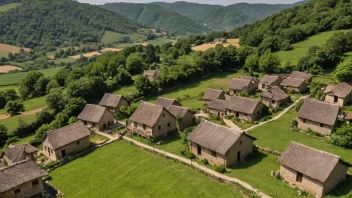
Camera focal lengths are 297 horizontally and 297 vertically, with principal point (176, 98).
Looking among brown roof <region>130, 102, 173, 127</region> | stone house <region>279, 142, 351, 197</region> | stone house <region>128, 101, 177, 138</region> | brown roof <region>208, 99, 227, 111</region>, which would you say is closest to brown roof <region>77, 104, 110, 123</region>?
stone house <region>128, 101, 177, 138</region>

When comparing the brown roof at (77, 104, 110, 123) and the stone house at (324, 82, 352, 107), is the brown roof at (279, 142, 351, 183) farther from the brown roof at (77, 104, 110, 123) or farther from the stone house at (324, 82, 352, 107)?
the brown roof at (77, 104, 110, 123)

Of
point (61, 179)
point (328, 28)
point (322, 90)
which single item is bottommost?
point (61, 179)

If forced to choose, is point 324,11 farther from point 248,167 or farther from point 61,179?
point 61,179

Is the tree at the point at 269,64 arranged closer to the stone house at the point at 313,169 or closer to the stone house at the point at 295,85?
the stone house at the point at 295,85

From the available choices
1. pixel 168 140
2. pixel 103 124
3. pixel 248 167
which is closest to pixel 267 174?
pixel 248 167

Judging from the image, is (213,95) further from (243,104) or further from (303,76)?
(303,76)

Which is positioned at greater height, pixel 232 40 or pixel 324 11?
pixel 324 11
